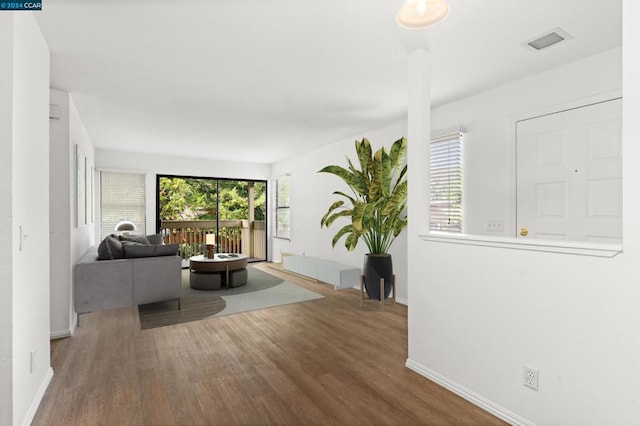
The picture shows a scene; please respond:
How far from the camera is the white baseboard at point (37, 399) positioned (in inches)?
71.8

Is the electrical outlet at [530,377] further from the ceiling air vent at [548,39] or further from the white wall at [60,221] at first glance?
the white wall at [60,221]

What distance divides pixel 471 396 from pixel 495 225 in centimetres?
178

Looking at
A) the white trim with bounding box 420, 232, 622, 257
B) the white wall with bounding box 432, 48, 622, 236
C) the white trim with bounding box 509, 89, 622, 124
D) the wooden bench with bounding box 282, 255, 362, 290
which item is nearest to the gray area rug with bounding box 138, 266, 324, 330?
the wooden bench with bounding box 282, 255, 362, 290

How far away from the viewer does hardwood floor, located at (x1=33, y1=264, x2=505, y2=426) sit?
1919mm

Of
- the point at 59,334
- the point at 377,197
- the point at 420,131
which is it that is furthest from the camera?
the point at 377,197

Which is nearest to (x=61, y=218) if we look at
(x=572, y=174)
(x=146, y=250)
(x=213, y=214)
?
(x=146, y=250)

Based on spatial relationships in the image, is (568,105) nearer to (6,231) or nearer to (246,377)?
(246,377)

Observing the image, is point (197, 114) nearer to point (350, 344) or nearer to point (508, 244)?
point (350, 344)

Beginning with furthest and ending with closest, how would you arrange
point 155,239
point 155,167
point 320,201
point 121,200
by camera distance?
point 155,167 → point 121,200 → point 320,201 → point 155,239

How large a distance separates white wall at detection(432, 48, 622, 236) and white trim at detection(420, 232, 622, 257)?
135 cm

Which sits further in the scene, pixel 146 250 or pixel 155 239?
pixel 155 239

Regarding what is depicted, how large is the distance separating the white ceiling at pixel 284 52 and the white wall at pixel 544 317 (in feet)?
2.22

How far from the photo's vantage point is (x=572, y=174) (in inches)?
108

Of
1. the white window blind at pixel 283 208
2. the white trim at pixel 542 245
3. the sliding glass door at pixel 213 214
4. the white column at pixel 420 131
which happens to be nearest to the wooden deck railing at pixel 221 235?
the sliding glass door at pixel 213 214
